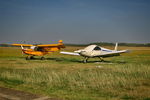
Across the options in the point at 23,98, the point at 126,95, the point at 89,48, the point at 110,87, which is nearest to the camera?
the point at 23,98

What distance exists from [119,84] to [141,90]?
1258mm

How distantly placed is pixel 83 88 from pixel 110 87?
3.95ft

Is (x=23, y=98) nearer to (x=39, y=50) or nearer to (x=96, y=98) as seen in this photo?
(x=96, y=98)

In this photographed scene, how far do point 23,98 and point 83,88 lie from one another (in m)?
2.67

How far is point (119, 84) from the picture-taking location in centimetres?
792

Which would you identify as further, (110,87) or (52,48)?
(52,48)

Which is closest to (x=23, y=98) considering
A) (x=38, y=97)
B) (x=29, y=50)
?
(x=38, y=97)

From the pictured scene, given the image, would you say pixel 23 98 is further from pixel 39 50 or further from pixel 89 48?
pixel 39 50

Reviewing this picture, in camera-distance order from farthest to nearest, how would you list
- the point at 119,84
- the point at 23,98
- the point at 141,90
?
1. the point at 119,84
2. the point at 141,90
3. the point at 23,98

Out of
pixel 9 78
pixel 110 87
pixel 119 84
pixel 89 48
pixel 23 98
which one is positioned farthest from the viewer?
pixel 89 48

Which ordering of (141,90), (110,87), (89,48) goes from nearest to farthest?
(141,90) → (110,87) → (89,48)

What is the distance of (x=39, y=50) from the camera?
29094mm

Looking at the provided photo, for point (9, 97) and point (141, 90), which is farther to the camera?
point (141, 90)

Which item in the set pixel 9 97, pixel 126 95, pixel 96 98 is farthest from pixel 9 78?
pixel 126 95
